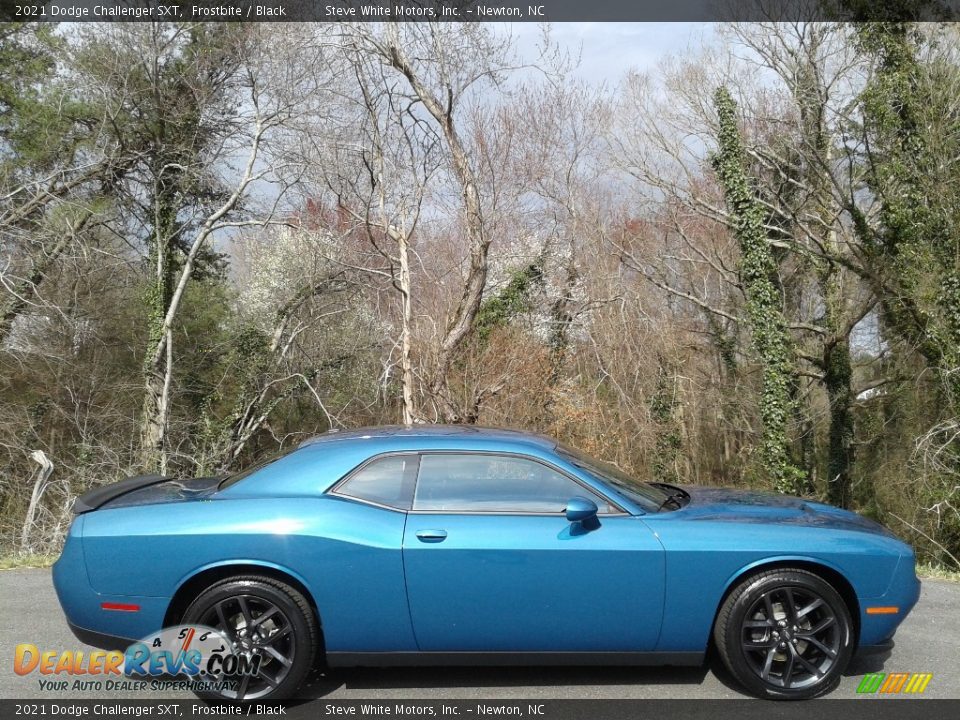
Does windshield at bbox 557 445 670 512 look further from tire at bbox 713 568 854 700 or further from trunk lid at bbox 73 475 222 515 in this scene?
trunk lid at bbox 73 475 222 515

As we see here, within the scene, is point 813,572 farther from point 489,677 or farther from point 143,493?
point 143,493

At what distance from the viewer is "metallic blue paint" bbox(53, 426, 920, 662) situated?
3.97 metres

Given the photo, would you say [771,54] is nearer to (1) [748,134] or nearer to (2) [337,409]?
(1) [748,134]

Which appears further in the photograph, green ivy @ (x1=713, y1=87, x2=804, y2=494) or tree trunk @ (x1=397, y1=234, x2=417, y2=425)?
green ivy @ (x1=713, y1=87, x2=804, y2=494)

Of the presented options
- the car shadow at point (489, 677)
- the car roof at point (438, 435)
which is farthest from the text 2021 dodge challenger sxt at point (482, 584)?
the car roof at point (438, 435)

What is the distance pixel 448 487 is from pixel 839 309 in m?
18.4

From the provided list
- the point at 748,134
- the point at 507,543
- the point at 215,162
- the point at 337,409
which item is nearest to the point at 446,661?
the point at 507,543

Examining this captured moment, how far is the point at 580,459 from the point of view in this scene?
182 inches

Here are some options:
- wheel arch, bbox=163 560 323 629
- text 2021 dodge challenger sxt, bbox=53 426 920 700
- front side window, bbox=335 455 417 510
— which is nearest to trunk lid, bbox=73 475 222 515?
text 2021 dodge challenger sxt, bbox=53 426 920 700

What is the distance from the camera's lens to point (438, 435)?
4547 mm

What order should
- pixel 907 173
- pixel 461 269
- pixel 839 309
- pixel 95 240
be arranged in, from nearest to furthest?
1. pixel 907 173
2. pixel 461 269
3. pixel 95 240
4. pixel 839 309

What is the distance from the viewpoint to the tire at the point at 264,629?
13.0 feet

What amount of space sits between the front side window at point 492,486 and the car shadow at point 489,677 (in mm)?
946

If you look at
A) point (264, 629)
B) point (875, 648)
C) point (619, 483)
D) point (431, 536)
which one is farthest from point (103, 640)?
point (875, 648)
